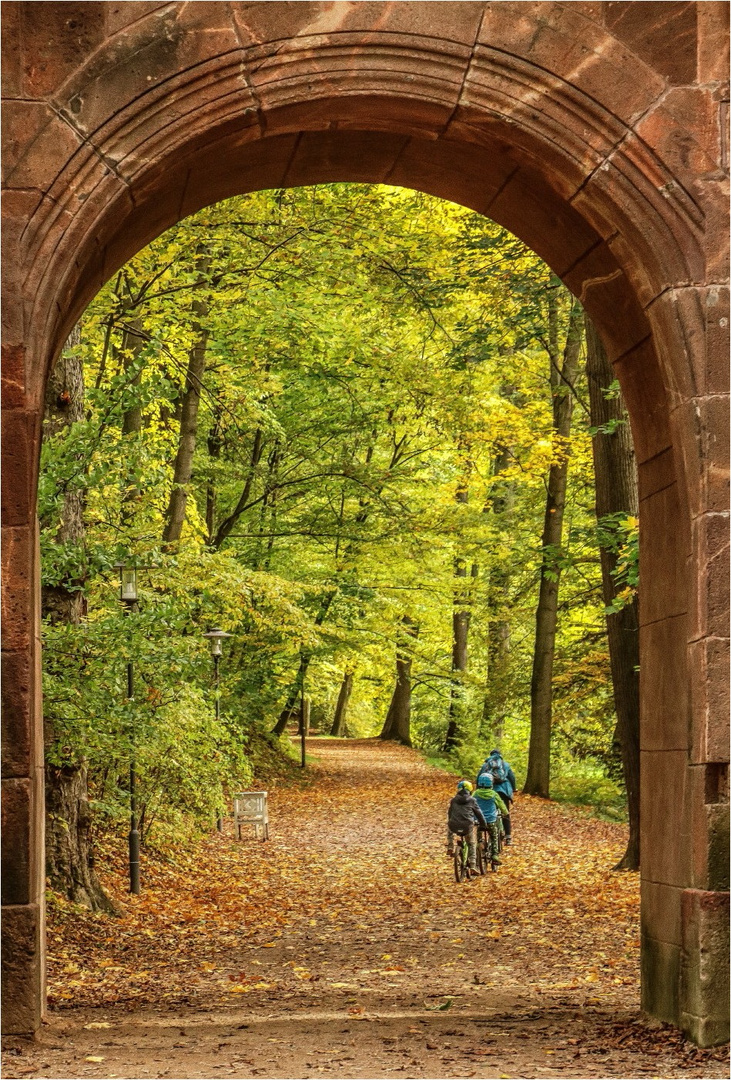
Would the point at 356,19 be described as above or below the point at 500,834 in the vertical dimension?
above

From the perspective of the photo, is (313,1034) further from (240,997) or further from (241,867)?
(241,867)

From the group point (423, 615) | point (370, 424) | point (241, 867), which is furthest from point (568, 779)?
point (241, 867)

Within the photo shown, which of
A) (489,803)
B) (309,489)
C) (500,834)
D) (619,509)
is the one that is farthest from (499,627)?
(619,509)

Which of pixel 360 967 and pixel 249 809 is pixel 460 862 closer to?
pixel 249 809

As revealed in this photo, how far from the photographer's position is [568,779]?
985 inches

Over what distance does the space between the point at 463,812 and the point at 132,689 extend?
4.69 m

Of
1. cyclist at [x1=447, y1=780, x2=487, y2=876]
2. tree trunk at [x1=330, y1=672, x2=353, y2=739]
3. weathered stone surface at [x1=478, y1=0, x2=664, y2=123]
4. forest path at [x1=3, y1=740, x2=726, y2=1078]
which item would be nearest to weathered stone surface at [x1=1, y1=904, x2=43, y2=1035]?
forest path at [x1=3, y1=740, x2=726, y2=1078]

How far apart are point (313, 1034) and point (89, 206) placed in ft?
14.0

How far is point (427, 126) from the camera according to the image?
5859mm

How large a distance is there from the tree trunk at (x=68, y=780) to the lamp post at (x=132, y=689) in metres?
0.47

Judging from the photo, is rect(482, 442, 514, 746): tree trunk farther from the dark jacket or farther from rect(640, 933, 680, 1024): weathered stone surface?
rect(640, 933, 680, 1024): weathered stone surface

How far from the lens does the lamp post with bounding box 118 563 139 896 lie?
34.0 ft

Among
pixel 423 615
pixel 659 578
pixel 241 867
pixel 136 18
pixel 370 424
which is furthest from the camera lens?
pixel 423 615

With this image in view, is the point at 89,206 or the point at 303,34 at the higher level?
the point at 303,34
